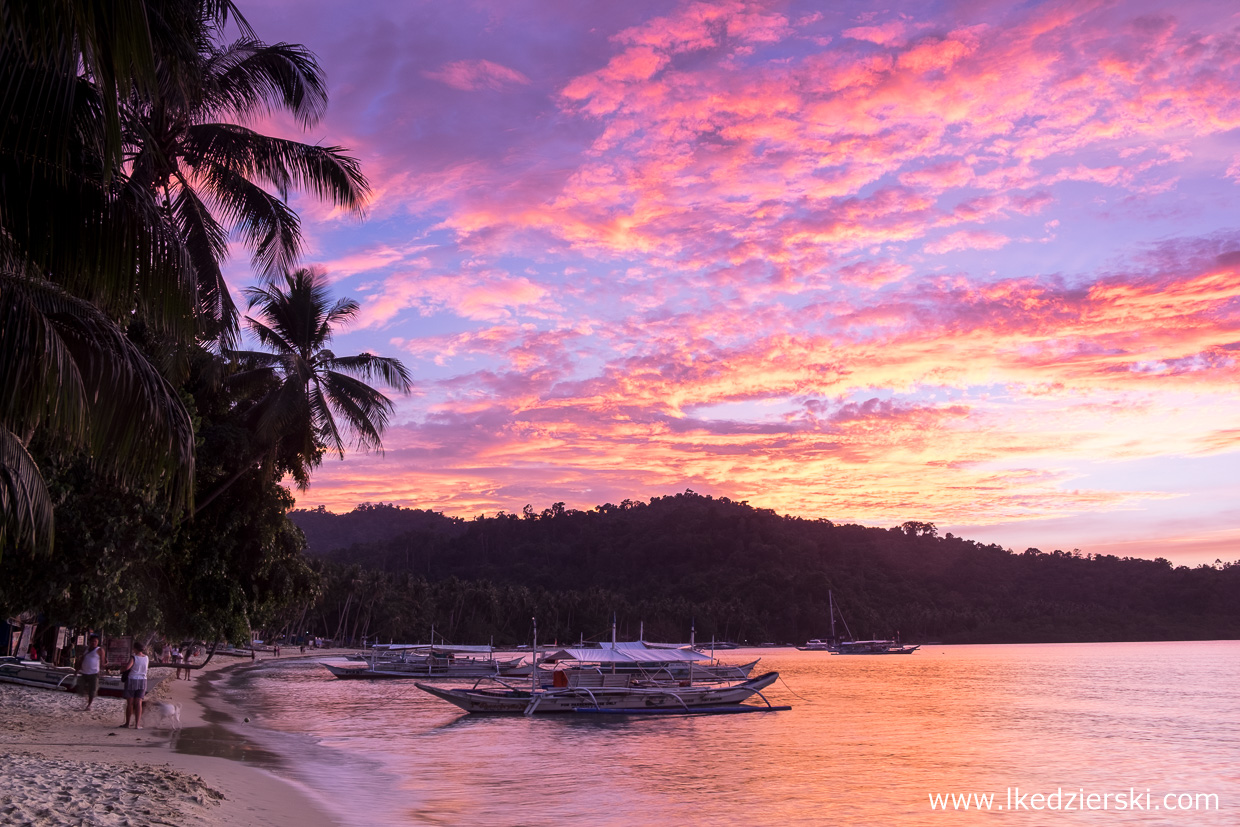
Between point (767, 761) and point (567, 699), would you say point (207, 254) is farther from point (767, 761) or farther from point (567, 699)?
point (567, 699)

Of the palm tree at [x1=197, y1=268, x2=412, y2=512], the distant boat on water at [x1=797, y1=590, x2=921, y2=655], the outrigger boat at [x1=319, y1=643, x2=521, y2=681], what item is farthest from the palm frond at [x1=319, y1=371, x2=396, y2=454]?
the distant boat on water at [x1=797, y1=590, x2=921, y2=655]

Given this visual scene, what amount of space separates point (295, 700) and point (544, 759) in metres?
22.6

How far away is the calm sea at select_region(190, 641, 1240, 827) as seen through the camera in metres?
18.1

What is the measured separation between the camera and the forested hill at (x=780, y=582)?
481 ft

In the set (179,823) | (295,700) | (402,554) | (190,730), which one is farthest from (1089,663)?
(402,554)

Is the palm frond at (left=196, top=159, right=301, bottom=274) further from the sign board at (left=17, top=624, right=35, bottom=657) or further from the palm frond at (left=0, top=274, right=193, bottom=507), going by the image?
the sign board at (left=17, top=624, right=35, bottom=657)

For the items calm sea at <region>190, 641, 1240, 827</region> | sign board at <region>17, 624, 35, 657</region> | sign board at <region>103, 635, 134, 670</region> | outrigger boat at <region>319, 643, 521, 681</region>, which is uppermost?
sign board at <region>17, 624, 35, 657</region>

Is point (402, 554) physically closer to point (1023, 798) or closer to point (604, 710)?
point (604, 710)

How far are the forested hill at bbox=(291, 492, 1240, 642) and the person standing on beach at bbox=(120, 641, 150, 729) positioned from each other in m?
115

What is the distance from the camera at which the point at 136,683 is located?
19.3 meters

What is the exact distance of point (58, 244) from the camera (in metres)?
7.24

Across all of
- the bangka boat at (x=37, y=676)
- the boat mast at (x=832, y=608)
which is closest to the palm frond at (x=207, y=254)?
the bangka boat at (x=37, y=676)

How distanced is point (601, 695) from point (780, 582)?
132m

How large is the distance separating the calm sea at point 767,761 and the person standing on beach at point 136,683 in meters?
2.98
